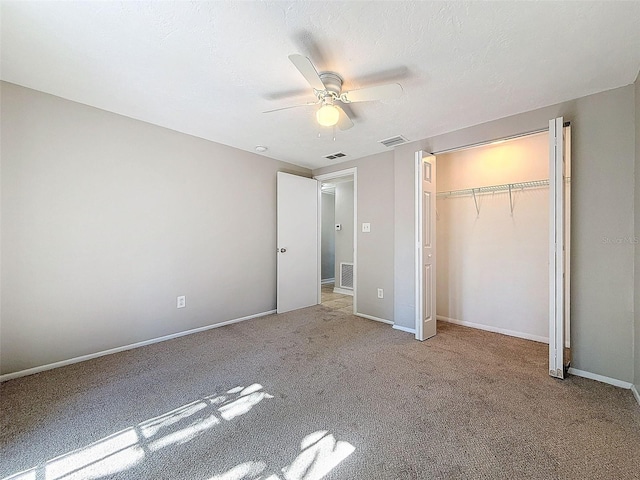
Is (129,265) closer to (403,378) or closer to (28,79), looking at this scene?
(28,79)

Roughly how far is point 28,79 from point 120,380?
7.85 ft

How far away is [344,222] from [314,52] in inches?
173

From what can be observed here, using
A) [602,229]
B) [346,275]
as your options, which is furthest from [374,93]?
[346,275]

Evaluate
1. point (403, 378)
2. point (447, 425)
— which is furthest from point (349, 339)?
point (447, 425)

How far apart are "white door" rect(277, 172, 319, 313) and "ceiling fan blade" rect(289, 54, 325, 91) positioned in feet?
Answer: 7.84

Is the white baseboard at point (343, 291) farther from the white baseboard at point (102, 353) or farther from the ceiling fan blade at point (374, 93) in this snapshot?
the ceiling fan blade at point (374, 93)

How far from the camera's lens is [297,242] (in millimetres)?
4348

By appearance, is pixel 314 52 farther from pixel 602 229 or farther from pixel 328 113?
pixel 602 229

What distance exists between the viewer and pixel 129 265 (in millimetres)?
2766

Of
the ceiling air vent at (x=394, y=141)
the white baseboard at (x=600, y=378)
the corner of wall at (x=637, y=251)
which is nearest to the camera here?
the corner of wall at (x=637, y=251)

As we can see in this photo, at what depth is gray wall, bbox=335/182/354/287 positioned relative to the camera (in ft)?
19.4

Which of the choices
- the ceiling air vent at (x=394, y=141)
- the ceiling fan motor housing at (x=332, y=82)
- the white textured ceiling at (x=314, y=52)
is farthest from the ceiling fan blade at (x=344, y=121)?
the ceiling air vent at (x=394, y=141)

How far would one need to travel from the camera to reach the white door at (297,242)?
4145mm

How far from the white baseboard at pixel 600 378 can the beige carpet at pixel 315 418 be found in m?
0.08
